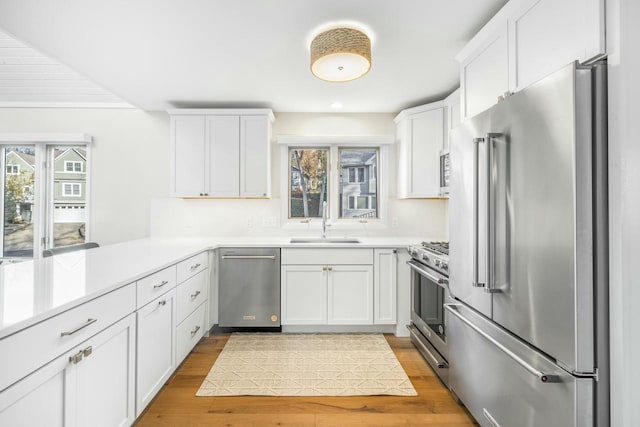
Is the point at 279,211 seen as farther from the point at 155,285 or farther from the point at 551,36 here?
the point at 551,36

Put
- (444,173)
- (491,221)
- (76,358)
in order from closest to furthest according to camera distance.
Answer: (76,358), (491,221), (444,173)

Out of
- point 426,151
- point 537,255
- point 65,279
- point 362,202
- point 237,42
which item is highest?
point 237,42

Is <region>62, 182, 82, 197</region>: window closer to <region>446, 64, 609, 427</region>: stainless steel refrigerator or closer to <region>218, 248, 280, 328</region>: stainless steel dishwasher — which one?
<region>218, 248, 280, 328</region>: stainless steel dishwasher

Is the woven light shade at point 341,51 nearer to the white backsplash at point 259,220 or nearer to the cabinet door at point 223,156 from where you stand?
the cabinet door at point 223,156

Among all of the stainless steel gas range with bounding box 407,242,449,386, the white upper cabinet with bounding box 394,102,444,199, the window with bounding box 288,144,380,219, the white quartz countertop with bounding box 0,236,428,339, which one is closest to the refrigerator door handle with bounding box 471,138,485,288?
the stainless steel gas range with bounding box 407,242,449,386

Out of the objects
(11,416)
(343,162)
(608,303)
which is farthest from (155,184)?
(608,303)

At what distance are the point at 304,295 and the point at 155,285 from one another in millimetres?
1397

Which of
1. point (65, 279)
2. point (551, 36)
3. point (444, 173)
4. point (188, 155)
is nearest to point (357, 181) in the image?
point (444, 173)

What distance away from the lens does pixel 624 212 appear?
976 mm

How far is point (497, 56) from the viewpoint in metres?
1.70

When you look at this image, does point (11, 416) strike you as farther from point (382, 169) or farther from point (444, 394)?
point (382, 169)

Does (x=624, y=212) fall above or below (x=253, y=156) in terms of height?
below

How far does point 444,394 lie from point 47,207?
169 inches

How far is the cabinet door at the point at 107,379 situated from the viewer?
1187mm
